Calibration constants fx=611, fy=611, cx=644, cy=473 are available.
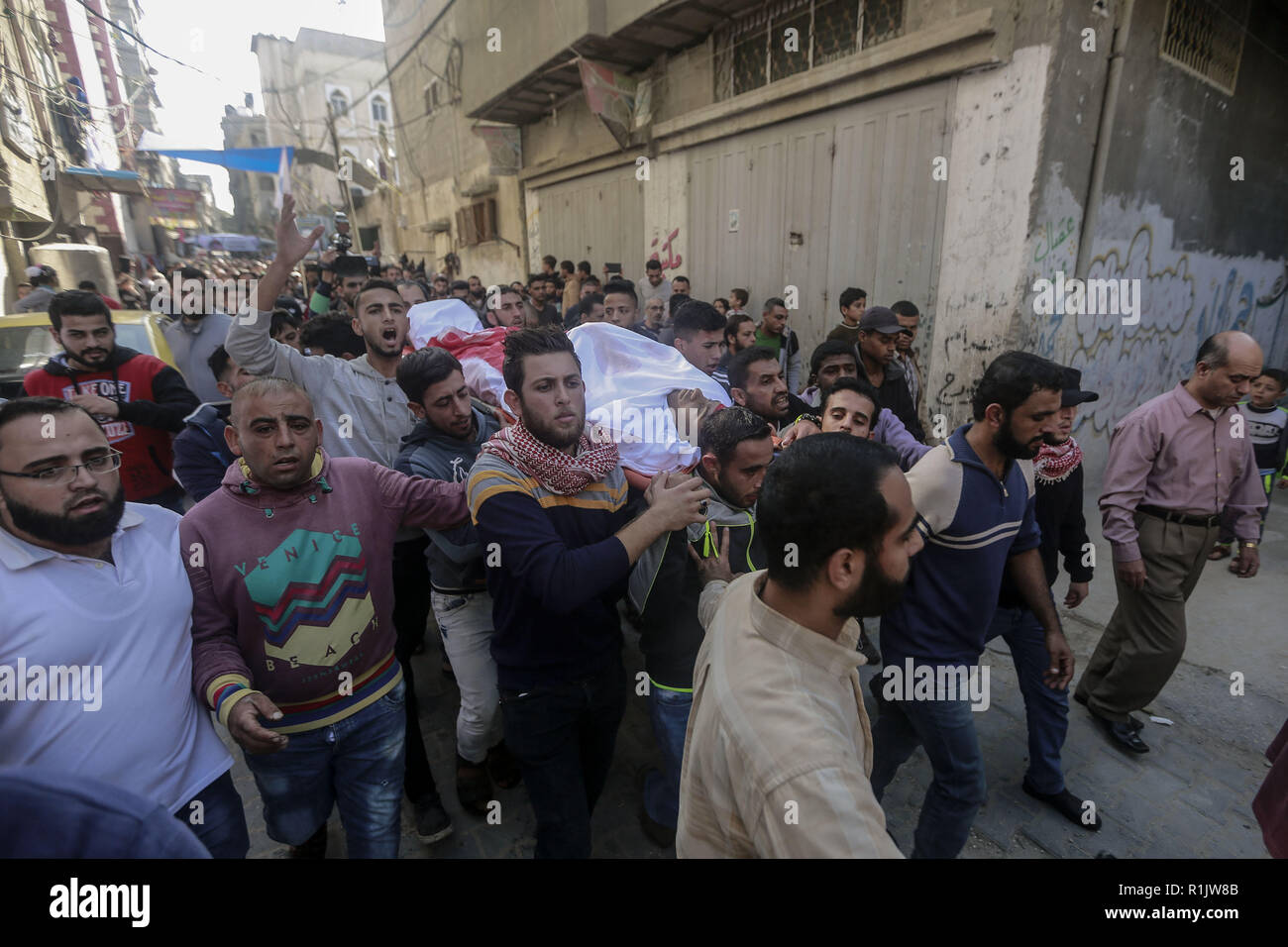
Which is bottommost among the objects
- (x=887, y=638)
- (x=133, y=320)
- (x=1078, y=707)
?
(x=1078, y=707)

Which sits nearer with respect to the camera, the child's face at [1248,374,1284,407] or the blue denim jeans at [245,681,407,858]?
the blue denim jeans at [245,681,407,858]

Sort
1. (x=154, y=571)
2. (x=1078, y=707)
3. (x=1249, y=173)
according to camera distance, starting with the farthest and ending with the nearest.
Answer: (x=1249, y=173)
(x=1078, y=707)
(x=154, y=571)

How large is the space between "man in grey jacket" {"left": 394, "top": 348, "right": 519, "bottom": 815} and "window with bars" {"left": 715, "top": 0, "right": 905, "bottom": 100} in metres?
6.08

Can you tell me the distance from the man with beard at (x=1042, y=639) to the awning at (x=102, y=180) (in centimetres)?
2162

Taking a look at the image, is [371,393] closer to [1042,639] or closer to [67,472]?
[67,472]

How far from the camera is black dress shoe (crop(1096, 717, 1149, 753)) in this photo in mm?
2977

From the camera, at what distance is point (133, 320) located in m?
5.02

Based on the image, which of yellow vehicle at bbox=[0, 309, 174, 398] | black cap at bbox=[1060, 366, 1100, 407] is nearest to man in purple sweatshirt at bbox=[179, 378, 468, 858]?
black cap at bbox=[1060, 366, 1100, 407]

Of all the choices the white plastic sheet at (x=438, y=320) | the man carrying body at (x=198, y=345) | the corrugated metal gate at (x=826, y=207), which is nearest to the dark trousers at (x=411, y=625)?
the white plastic sheet at (x=438, y=320)

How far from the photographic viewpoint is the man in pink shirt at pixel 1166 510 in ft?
9.62

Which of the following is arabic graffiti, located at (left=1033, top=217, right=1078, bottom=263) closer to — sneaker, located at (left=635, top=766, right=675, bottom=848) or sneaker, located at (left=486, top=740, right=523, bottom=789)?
sneaker, located at (left=635, top=766, right=675, bottom=848)
